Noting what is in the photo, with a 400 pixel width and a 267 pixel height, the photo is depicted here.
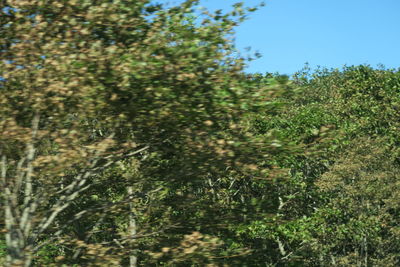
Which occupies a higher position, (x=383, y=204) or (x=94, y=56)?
(x=94, y=56)

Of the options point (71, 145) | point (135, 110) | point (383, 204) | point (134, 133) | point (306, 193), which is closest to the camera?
point (71, 145)

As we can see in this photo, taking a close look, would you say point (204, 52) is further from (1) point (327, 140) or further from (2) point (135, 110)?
(1) point (327, 140)

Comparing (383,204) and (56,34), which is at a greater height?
(56,34)

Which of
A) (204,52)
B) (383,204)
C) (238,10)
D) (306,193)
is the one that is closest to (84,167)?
(204,52)

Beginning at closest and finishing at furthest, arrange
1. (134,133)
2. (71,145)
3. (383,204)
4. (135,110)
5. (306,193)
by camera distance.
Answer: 1. (71,145)
2. (135,110)
3. (134,133)
4. (306,193)
5. (383,204)

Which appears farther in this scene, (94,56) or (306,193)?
(306,193)

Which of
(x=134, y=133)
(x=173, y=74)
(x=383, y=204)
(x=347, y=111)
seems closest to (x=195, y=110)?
(x=173, y=74)

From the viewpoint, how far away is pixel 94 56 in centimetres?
1020

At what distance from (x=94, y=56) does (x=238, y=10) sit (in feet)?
11.0

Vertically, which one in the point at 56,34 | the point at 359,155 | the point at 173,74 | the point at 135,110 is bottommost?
the point at 359,155

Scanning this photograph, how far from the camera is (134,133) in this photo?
1145 cm

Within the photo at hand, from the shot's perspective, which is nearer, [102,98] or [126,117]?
[102,98]

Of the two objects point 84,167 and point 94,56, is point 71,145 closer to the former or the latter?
point 84,167

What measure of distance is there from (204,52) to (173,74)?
3.10 ft
